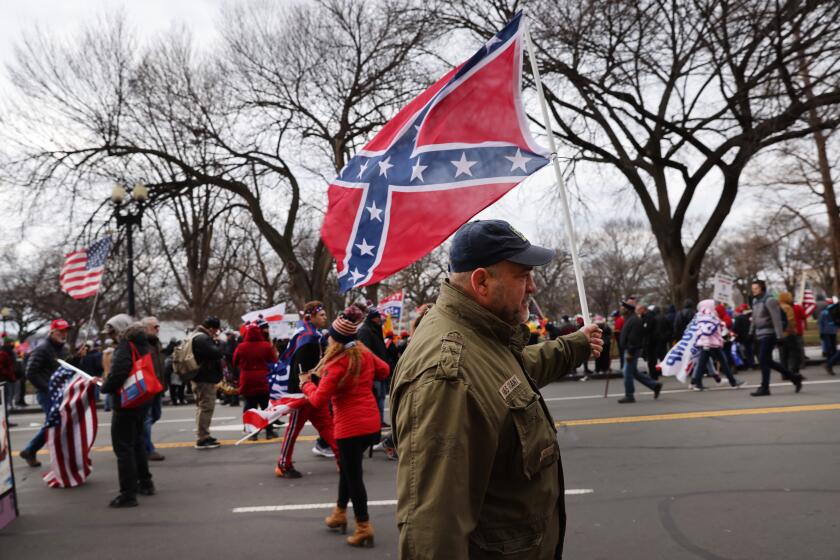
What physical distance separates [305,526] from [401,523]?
4.12 metres

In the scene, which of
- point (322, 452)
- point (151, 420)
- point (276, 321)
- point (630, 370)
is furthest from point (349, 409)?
point (276, 321)

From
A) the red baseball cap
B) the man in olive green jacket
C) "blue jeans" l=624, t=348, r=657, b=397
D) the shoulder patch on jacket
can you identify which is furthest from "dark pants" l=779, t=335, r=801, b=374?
the red baseball cap

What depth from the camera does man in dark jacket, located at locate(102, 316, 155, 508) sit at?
21.6 ft

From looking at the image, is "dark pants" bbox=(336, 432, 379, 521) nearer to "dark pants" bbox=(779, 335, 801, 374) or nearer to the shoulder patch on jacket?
the shoulder patch on jacket

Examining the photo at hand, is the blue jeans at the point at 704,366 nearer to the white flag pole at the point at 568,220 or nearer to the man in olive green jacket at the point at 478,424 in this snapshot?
the white flag pole at the point at 568,220

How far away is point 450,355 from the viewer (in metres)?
1.95

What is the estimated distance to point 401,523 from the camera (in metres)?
1.87

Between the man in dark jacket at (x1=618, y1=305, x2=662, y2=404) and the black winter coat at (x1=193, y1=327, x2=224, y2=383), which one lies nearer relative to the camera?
the black winter coat at (x1=193, y1=327, x2=224, y2=383)

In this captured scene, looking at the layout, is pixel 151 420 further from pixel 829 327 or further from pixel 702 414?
pixel 829 327

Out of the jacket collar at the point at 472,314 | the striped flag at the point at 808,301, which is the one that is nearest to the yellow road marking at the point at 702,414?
the jacket collar at the point at 472,314

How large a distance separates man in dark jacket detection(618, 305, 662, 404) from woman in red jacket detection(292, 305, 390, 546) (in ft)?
23.4

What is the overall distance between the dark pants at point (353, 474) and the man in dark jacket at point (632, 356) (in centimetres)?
733

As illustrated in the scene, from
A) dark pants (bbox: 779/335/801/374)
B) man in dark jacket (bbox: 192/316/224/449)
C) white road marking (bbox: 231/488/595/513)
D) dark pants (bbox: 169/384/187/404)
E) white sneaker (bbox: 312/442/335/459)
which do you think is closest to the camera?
white road marking (bbox: 231/488/595/513)

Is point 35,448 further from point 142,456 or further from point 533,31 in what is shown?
point 533,31
